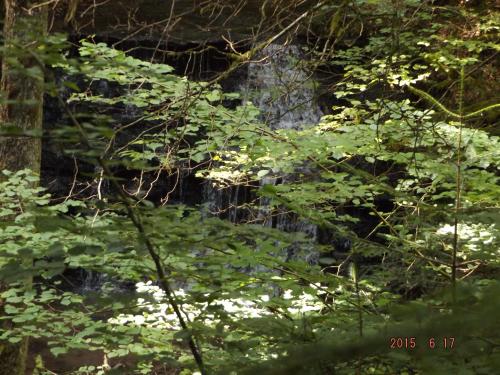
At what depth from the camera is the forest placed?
1.58 metres

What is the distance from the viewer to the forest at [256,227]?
1581 millimetres

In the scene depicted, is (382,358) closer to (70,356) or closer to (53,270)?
(53,270)

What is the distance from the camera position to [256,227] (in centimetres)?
239

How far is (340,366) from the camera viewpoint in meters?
2.01

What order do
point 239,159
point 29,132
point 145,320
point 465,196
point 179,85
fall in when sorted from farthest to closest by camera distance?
1. point 239,159
2. point 179,85
3. point 145,320
4. point 465,196
5. point 29,132

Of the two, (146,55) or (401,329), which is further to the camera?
(146,55)

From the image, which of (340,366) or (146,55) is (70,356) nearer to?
(146,55)

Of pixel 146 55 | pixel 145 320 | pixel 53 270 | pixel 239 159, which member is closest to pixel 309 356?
pixel 53 270

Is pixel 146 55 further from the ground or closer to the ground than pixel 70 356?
further from the ground

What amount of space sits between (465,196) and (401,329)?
9.15 feet

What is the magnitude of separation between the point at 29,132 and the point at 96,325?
6.27 ft

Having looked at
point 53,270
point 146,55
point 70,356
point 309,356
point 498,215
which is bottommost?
point 70,356

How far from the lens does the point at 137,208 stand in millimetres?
2002

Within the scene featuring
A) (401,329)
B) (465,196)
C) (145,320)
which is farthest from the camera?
(145,320)
